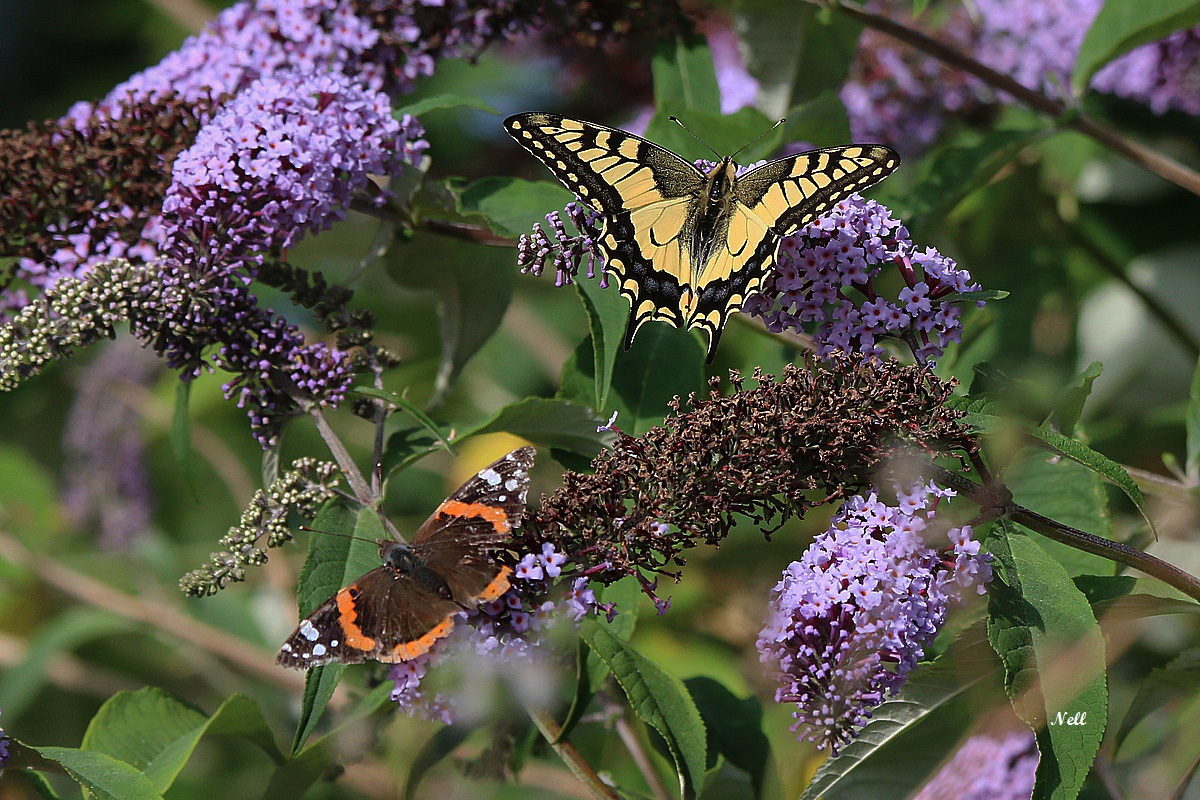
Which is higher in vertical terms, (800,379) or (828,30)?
(828,30)

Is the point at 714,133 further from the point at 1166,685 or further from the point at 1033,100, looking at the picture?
the point at 1166,685

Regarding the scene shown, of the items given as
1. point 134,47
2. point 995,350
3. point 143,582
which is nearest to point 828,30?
point 995,350

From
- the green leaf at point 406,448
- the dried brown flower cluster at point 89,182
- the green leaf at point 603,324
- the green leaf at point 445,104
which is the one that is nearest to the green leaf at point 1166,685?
the green leaf at point 603,324

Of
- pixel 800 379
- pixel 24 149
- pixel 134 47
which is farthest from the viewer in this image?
pixel 134 47

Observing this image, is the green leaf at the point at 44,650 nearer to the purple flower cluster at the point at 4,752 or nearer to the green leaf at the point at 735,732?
the purple flower cluster at the point at 4,752

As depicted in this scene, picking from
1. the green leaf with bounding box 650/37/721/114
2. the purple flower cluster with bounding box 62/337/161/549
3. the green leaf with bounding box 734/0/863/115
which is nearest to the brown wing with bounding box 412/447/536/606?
the green leaf with bounding box 650/37/721/114

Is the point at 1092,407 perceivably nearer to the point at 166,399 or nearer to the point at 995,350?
the point at 995,350

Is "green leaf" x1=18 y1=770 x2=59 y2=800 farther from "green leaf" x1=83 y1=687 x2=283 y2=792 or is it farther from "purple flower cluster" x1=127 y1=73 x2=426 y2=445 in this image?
"purple flower cluster" x1=127 y1=73 x2=426 y2=445

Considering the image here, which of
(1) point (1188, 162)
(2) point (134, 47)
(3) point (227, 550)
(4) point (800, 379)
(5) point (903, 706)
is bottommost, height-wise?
(5) point (903, 706)
